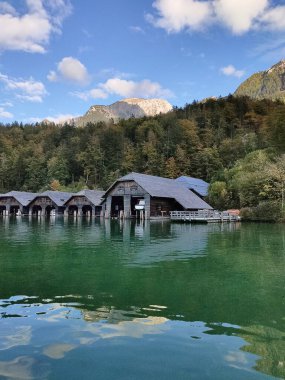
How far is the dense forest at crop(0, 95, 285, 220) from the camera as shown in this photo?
53.8 metres

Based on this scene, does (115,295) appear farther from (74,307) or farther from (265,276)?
(265,276)

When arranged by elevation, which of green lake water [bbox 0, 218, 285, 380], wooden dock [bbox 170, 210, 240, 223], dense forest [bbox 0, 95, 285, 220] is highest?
dense forest [bbox 0, 95, 285, 220]

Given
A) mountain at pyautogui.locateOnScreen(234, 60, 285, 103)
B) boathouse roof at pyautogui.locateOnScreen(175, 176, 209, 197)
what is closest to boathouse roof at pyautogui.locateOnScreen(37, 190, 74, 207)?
boathouse roof at pyautogui.locateOnScreen(175, 176, 209, 197)

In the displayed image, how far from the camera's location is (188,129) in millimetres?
73625

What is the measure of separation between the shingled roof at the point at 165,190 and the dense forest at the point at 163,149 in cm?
468

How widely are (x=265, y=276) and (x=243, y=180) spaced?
34296mm

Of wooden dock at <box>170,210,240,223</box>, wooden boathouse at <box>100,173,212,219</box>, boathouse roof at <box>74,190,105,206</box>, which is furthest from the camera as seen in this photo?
boathouse roof at <box>74,190,105,206</box>

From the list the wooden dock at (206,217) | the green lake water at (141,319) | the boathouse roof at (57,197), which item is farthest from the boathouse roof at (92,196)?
the green lake water at (141,319)

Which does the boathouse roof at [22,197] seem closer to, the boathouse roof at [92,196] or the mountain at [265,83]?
the boathouse roof at [92,196]

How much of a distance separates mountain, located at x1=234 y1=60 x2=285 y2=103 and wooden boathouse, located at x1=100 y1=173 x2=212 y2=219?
10619 centimetres

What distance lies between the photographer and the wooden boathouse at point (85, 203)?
54.6 metres

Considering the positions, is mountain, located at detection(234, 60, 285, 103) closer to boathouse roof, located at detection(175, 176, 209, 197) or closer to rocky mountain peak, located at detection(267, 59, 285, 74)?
rocky mountain peak, located at detection(267, 59, 285, 74)

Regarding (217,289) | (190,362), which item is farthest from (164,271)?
(190,362)

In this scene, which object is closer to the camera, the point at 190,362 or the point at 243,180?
the point at 190,362
